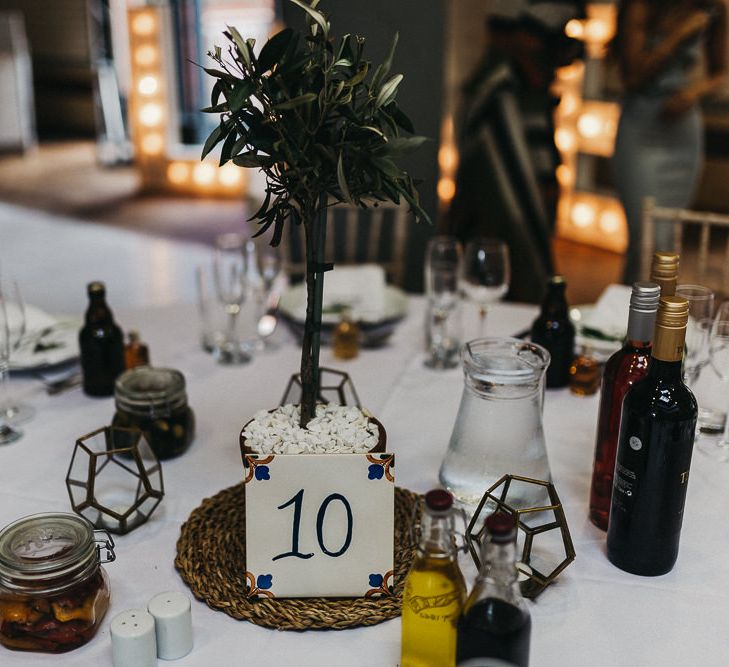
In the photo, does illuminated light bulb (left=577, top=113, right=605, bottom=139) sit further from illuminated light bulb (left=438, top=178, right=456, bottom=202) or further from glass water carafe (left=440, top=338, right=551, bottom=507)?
glass water carafe (left=440, top=338, right=551, bottom=507)

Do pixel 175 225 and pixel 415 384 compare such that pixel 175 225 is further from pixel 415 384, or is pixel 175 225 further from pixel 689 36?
pixel 415 384

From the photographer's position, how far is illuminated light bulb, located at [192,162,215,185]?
673 cm

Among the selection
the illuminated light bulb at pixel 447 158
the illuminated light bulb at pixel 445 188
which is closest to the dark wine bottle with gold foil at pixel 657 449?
the illuminated light bulb at pixel 445 188

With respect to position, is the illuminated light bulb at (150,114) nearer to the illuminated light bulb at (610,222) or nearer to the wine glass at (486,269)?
the illuminated light bulb at (610,222)

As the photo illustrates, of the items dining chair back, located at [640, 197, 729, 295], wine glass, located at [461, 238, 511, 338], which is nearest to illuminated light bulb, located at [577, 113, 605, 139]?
dining chair back, located at [640, 197, 729, 295]

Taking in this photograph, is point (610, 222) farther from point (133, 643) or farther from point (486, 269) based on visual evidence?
point (133, 643)

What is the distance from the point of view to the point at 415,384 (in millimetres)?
1629

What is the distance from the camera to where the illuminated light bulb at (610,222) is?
207 inches

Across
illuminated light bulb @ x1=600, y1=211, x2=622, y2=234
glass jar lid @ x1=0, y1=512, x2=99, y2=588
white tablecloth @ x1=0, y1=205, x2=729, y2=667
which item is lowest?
illuminated light bulb @ x1=600, y1=211, x2=622, y2=234

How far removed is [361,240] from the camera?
331cm

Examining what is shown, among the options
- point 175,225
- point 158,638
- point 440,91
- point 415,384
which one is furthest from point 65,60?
point 158,638

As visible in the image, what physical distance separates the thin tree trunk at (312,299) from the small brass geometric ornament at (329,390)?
0.58ft

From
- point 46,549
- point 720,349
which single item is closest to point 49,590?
point 46,549

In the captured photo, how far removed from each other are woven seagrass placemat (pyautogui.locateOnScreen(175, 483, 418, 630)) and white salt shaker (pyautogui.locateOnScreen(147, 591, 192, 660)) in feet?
0.25
